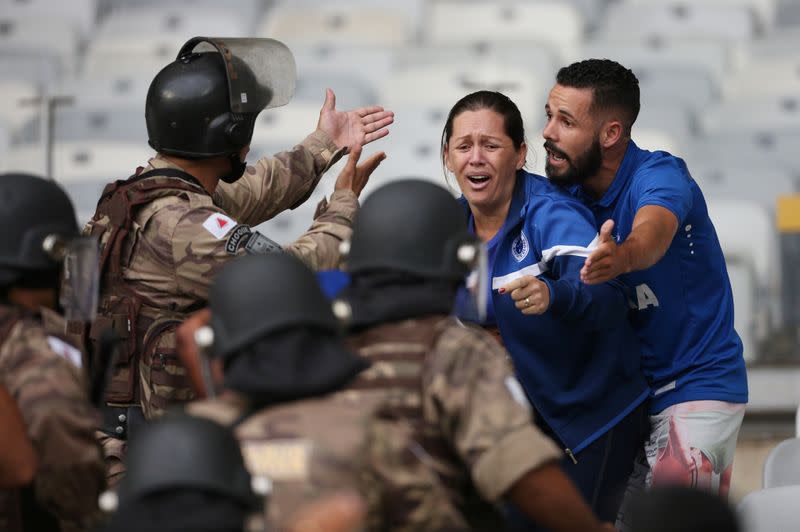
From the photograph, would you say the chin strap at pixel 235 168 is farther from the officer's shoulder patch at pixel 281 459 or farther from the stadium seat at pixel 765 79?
the stadium seat at pixel 765 79

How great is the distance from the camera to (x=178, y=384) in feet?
12.5

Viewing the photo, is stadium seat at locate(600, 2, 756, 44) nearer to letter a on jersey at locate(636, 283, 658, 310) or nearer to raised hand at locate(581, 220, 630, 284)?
letter a on jersey at locate(636, 283, 658, 310)

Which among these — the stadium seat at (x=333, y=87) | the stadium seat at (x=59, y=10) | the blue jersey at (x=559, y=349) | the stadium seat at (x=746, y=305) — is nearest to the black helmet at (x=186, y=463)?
the blue jersey at (x=559, y=349)

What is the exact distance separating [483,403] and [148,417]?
4.82 feet

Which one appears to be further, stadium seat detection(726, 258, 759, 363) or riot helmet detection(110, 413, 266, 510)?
stadium seat detection(726, 258, 759, 363)

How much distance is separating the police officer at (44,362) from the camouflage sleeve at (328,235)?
72cm

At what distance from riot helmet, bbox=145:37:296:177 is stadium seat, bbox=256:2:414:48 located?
5.64m

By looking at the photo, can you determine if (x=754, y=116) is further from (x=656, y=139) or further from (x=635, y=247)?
(x=635, y=247)

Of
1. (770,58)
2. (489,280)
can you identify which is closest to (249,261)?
(489,280)

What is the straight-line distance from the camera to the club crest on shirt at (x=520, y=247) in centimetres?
407

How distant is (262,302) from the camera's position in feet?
8.35

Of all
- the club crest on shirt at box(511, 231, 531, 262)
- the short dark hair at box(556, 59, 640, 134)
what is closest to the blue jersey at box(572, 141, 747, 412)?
the short dark hair at box(556, 59, 640, 134)

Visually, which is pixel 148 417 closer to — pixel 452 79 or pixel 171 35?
pixel 452 79

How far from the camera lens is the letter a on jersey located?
411cm
